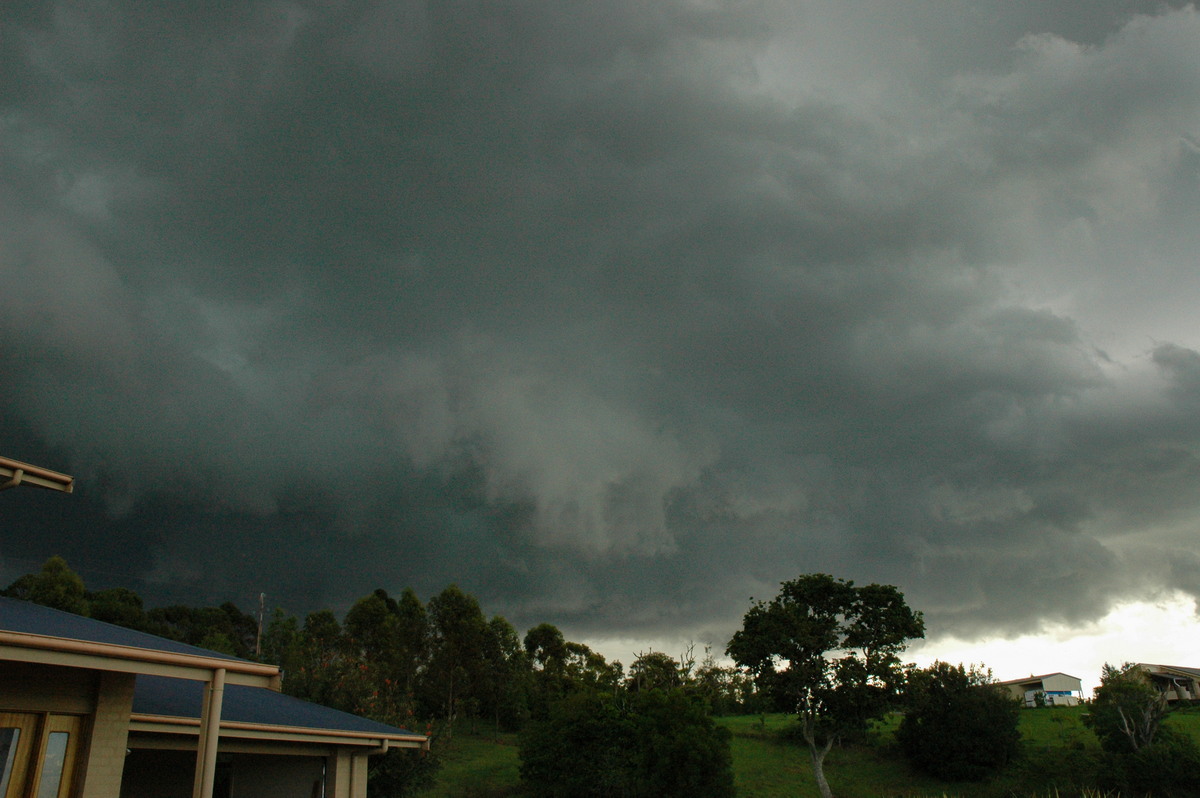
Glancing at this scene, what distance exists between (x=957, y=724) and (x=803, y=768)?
1172cm

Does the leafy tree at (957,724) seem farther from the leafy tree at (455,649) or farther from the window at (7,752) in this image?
the window at (7,752)


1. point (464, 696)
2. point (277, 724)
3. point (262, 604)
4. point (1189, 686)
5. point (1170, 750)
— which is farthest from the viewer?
point (1189, 686)

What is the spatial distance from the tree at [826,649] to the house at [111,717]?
4429cm

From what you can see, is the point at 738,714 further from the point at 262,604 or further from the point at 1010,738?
the point at 262,604

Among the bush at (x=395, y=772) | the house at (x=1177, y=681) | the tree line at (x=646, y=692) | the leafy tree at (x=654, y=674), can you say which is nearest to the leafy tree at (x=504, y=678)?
the tree line at (x=646, y=692)

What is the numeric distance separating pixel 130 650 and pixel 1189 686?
11777 cm

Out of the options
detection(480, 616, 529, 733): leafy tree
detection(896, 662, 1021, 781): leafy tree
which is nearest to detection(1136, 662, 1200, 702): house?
detection(896, 662, 1021, 781): leafy tree

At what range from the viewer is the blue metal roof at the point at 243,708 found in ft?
48.4

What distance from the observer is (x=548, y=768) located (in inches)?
1774

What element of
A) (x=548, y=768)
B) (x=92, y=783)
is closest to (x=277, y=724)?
(x=92, y=783)

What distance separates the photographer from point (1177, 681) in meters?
93.2

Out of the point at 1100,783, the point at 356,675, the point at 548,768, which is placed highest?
the point at 356,675

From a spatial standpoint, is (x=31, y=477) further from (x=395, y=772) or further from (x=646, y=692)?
(x=646, y=692)

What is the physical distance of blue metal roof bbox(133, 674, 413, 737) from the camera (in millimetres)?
14750
